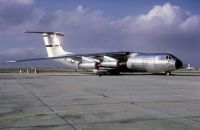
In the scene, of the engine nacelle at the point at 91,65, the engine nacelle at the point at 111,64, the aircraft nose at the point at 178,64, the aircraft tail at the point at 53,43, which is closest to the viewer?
the aircraft nose at the point at 178,64

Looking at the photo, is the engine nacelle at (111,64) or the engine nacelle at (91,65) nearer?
the engine nacelle at (111,64)

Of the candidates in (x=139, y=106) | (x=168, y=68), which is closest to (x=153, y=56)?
(x=168, y=68)

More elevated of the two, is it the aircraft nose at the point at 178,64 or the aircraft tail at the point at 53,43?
the aircraft tail at the point at 53,43

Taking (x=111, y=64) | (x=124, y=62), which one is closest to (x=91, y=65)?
(x=111, y=64)

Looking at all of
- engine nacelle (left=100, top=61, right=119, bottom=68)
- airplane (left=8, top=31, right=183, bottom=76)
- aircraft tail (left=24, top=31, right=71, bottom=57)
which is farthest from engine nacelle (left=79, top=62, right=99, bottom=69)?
aircraft tail (left=24, top=31, right=71, bottom=57)

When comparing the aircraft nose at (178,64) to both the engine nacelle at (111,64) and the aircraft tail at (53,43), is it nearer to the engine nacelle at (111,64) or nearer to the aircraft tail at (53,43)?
the engine nacelle at (111,64)

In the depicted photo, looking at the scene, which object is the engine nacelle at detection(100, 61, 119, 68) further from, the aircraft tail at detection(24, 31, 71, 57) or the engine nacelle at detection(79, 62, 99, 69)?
the aircraft tail at detection(24, 31, 71, 57)

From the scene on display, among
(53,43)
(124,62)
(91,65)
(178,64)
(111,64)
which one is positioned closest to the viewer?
(178,64)

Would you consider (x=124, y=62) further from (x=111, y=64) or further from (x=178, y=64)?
(x=178, y=64)

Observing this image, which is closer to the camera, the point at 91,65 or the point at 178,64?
the point at 178,64

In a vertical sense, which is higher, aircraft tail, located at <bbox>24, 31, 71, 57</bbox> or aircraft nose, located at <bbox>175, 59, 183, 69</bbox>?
aircraft tail, located at <bbox>24, 31, 71, 57</bbox>

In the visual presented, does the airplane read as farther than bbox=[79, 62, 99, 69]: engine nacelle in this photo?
No

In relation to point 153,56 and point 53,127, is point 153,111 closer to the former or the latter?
point 53,127

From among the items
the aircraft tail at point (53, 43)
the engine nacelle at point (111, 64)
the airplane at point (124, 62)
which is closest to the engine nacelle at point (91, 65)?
the airplane at point (124, 62)
